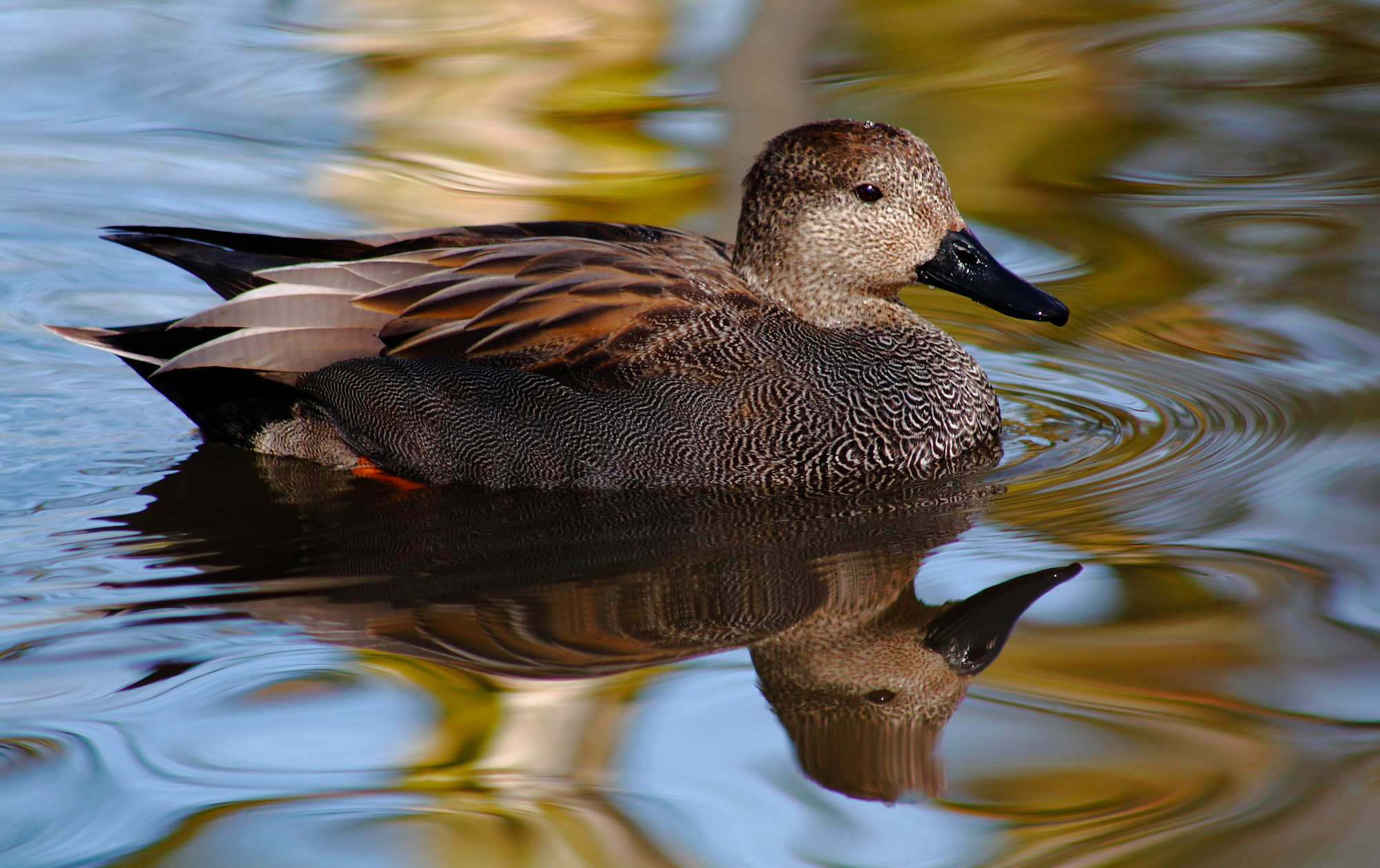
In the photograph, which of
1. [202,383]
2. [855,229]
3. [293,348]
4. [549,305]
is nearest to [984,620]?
[855,229]


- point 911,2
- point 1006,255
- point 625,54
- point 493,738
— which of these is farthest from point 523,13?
point 493,738

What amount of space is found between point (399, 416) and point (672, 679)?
1.87 meters

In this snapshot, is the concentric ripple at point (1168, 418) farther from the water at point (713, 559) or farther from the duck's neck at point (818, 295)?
the duck's neck at point (818, 295)

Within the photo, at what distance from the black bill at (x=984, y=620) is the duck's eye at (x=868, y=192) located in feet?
5.24

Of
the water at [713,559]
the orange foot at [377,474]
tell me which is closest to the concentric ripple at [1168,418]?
the water at [713,559]

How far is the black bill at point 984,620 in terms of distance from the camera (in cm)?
425

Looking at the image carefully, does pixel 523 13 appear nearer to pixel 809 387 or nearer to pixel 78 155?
pixel 78 155

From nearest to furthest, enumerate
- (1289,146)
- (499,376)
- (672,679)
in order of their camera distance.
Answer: (672,679), (499,376), (1289,146)

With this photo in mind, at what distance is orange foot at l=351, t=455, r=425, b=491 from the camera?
563 cm

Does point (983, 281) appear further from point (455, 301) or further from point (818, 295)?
point (455, 301)

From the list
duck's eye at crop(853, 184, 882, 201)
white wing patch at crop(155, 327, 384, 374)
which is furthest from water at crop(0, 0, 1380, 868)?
duck's eye at crop(853, 184, 882, 201)

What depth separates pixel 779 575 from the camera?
4770 millimetres

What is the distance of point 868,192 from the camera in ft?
18.5

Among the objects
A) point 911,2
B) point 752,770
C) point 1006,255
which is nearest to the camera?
point 752,770
